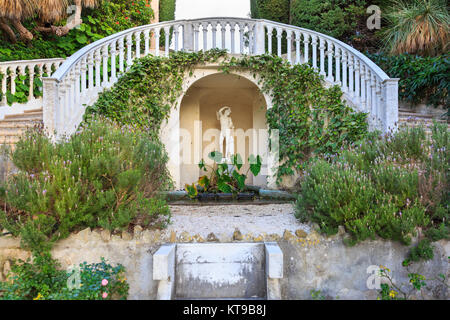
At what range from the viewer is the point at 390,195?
2.77 meters

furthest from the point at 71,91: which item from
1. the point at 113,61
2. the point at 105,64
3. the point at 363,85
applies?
the point at 363,85

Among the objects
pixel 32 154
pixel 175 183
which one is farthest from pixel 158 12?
pixel 32 154

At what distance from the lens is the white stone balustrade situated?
595 cm

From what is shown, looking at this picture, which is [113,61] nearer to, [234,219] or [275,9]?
[234,219]

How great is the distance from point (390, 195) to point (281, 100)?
383cm

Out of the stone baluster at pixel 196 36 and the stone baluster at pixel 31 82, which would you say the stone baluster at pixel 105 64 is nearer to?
the stone baluster at pixel 196 36

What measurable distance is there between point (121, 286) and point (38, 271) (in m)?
0.68

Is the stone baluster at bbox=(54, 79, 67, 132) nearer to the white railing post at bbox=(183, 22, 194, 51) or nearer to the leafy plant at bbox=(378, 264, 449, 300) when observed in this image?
the white railing post at bbox=(183, 22, 194, 51)

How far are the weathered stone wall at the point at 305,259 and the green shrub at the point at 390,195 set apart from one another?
138 millimetres

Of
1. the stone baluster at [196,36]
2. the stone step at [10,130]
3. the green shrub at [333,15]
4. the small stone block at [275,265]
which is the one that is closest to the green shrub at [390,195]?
the small stone block at [275,265]

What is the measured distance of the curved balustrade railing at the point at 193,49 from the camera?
4523 millimetres

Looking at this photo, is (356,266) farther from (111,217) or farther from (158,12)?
(158,12)

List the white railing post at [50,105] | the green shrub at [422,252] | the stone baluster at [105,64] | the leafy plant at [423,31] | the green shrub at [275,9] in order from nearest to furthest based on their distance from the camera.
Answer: the green shrub at [422,252] → the white railing post at [50,105] → the stone baluster at [105,64] → the leafy plant at [423,31] → the green shrub at [275,9]

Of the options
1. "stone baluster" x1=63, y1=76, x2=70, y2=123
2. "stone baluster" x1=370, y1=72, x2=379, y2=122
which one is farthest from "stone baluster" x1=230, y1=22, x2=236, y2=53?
"stone baluster" x1=63, y1=76, x2=70, y2=123
